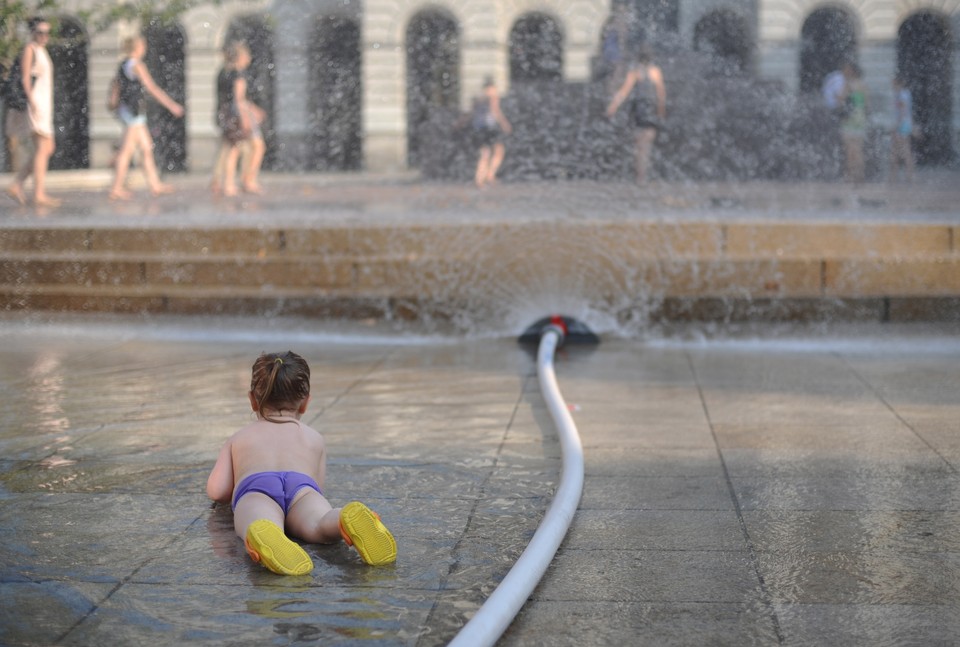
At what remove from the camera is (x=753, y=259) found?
31.9 ft

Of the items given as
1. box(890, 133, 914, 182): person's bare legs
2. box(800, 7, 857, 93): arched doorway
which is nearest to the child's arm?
box(890, 133, 914, 182): person's bare legs

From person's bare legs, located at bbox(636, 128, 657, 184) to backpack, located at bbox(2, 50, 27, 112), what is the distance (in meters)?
6.43

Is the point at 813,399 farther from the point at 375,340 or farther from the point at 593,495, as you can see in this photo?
the point at 375,340

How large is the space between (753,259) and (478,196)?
5298 mm

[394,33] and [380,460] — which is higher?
[394,33]

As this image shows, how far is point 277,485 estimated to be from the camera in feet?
13.7

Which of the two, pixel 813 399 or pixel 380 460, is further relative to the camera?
pixel 813 399

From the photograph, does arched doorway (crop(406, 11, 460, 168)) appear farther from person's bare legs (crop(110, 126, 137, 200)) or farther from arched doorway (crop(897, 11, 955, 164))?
arched doorway (crop(897, 11, 955, 164))

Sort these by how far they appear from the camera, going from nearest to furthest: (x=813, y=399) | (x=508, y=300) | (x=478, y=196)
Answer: (x=813, y=399), (x=508, y=300), (x=478, y=196)

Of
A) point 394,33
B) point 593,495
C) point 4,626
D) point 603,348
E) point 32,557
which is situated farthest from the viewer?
point 394,33

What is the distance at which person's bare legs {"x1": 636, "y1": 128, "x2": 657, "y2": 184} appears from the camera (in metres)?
14.6

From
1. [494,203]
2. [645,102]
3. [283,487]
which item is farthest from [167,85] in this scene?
[283,487]

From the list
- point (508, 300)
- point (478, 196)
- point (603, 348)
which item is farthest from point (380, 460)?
point (478, 196)

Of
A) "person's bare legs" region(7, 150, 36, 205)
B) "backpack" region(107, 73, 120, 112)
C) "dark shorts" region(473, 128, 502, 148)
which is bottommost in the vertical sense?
"person's bare legs" region(7, 150, 36, 205)
